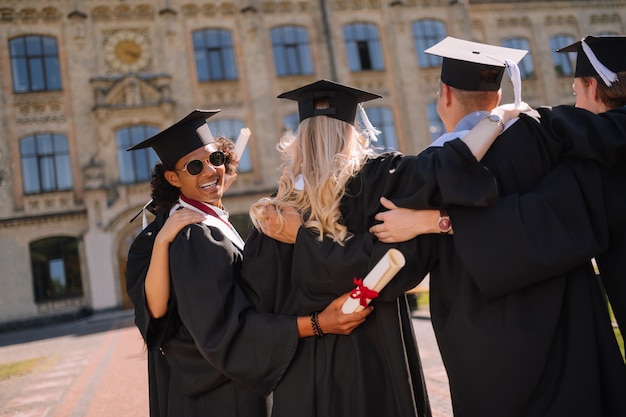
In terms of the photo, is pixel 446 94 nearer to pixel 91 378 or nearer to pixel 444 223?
pixel 444 223

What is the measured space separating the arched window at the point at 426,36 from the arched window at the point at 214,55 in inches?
353

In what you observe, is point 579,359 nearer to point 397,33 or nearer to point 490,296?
point 490,296

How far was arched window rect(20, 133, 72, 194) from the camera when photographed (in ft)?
71.5

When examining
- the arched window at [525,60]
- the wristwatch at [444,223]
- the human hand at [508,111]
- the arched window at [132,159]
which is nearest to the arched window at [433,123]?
the arched window at [525,60]

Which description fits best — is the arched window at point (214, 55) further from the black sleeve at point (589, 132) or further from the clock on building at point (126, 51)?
the black sleeve at point (589, 132)

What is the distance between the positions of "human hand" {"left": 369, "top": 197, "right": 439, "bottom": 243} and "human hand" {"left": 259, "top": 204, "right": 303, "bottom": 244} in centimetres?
48

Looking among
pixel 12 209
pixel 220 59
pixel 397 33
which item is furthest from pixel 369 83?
pixel 12 209

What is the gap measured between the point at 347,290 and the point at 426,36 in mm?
25543

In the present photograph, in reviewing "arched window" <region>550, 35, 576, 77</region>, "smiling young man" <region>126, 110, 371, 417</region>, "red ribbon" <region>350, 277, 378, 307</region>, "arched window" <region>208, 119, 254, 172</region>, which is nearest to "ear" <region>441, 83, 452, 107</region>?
"red ribbon" <region>350, 277, 378, 307</region>

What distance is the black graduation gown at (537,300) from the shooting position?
2428 millimetres

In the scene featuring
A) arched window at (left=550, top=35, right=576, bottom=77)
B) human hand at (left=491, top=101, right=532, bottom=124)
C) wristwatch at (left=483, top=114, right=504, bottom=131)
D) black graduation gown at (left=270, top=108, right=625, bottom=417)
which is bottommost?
black graduation gown at (left=270, top=108, right=625, bottom=417)

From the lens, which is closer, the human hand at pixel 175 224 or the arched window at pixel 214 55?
the human hand at pixel 175 224

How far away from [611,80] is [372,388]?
223 centimetres

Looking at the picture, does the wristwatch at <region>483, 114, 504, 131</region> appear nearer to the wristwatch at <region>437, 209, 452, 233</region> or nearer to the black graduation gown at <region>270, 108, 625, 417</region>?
the black graduation gown at <region>270, 108, 625, 417</region>
